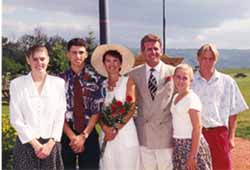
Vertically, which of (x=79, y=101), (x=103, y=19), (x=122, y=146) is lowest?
(x=122, y=146)

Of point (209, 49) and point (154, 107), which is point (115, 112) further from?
point (209, 49)

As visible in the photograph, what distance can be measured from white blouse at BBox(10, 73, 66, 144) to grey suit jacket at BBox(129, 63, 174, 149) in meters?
0.79

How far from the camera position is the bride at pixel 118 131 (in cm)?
453

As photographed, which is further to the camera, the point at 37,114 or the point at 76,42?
the point at 76,42

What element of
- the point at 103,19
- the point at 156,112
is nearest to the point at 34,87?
the point at 156,112

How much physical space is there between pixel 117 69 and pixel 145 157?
86 centimetres

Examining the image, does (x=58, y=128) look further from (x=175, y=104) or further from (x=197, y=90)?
(x=197, y=90)

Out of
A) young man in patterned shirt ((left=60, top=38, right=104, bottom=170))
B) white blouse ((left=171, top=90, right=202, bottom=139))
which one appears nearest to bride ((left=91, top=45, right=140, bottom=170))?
young man in patterned shirt ((left=60, top=38, right=104, bottom=170))

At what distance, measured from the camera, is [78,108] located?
179 inches

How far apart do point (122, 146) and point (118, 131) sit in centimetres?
14

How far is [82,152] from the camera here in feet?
15.2

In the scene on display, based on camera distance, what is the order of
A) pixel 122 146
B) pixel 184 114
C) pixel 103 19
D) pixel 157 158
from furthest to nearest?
pixel 103 19 → pixel 157 158 → pixel 122 146 → pixel 184 114

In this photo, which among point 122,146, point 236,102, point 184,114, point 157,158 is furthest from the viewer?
point 236,102

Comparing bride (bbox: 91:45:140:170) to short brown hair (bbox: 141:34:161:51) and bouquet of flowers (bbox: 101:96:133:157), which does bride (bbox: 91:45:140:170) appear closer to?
bouquet of flowers (bbox: 101:96:133:157)
